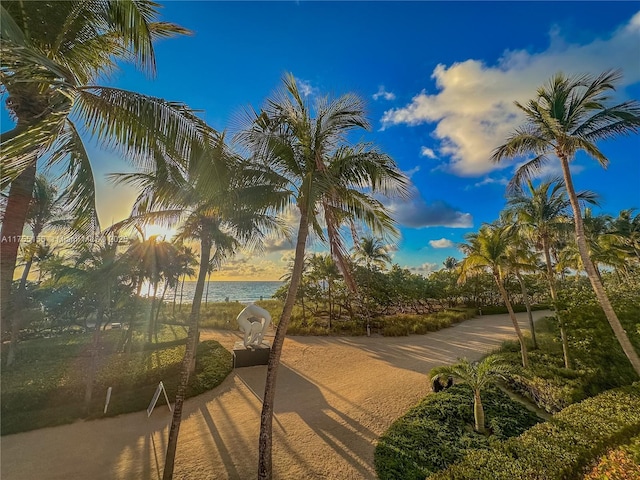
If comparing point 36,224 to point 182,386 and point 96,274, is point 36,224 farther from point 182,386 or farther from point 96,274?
point 182,386

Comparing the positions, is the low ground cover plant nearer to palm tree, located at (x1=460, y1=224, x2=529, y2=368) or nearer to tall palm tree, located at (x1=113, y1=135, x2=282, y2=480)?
palm tree, located at (x1=460, y1=224, x2=529, y2=368)

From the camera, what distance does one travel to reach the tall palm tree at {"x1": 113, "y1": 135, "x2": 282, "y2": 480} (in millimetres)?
4762

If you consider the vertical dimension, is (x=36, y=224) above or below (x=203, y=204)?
above

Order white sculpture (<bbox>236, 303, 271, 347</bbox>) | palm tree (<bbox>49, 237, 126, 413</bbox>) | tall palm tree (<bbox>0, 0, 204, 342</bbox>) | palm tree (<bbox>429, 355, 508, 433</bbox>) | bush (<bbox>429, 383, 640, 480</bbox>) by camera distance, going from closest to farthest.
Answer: tall palm tree (<bbox>0, 0, 204, 342</bbox>) < bush (<bbox>429, 383, 640, 480</bbox>) < palm tree (<bbox>429, 355, 508, 433</bbox>) < palm tree (<bbox>49, 237, 126, 413</bbox>) < white sculpture (<bbox>236, 303, 271, 347</bbox>)

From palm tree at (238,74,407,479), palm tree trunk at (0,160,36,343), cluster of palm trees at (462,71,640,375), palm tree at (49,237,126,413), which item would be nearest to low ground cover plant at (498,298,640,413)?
cluster of palm trees at (462,71,640,375)

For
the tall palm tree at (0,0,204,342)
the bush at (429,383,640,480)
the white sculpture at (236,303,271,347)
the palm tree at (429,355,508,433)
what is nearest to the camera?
the tall palm tree at (0,0,204,342)

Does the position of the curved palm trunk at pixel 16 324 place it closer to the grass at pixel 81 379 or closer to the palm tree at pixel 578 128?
the grass at pixel 81 379

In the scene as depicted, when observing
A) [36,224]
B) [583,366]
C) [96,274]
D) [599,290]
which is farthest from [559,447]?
[36,224]

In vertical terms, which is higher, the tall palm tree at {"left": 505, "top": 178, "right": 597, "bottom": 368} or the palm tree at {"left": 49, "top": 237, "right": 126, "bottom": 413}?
the tall palm tree at {"left": 505, "top": 178, "right": 597, "bottom": 368}

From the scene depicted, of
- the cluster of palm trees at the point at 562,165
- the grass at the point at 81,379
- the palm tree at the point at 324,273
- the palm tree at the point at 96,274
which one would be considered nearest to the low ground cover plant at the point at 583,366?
the cluster of palm trees at the point at 562,165

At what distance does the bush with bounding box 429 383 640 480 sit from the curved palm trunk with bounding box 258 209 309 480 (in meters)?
2.81

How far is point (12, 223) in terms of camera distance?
3496 mm

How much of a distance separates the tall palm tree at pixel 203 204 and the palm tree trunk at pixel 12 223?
6.31 ft

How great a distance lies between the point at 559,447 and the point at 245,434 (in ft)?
21.2
